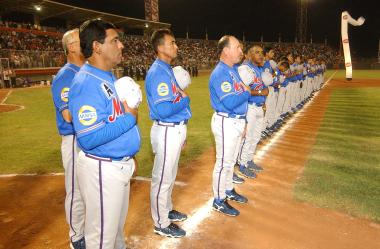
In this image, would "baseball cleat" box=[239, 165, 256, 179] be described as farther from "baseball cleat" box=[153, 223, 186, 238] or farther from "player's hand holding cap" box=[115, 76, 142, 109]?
"player's hand holding cap" box=[115, 76, 142, 109]

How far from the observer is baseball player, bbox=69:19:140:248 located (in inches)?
89.3

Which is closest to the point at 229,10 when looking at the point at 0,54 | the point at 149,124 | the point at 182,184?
the point at 0,54

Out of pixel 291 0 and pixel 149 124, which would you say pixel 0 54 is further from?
pixel 291 0

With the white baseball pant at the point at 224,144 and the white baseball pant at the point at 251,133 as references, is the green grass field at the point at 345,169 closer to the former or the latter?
the white baseball pant at the point at 251,133

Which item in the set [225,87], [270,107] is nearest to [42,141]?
[225,87]

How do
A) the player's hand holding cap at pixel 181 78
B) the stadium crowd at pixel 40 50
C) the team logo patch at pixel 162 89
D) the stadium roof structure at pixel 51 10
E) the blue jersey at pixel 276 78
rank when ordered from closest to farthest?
1. the team logo patch at pixel 162 89
2. the player's hand holding cap at pixel 181 78
3. the blue jersey at pixel 276 78
4. the stadium crowd at pixel 40 50
5. the stadium roof structure at pixel 51 10

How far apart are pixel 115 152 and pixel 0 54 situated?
2634 centimetres

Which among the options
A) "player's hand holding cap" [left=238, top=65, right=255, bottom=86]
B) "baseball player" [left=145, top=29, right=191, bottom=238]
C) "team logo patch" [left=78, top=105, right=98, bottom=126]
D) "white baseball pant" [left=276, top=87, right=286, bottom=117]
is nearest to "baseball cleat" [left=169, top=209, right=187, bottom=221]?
"baseball player" [left=145, top=29, right=191, bottom=238]

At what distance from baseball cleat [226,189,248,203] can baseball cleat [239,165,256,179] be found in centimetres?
101

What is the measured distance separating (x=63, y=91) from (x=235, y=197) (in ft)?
9.53

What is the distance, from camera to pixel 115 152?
7.93 ft

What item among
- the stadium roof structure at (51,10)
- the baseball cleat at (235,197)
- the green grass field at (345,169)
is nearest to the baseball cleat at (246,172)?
the green grass field at (345,169)

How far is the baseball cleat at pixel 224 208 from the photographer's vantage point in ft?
13.7

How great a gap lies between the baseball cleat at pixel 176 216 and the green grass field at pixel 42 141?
1834 millimetres
